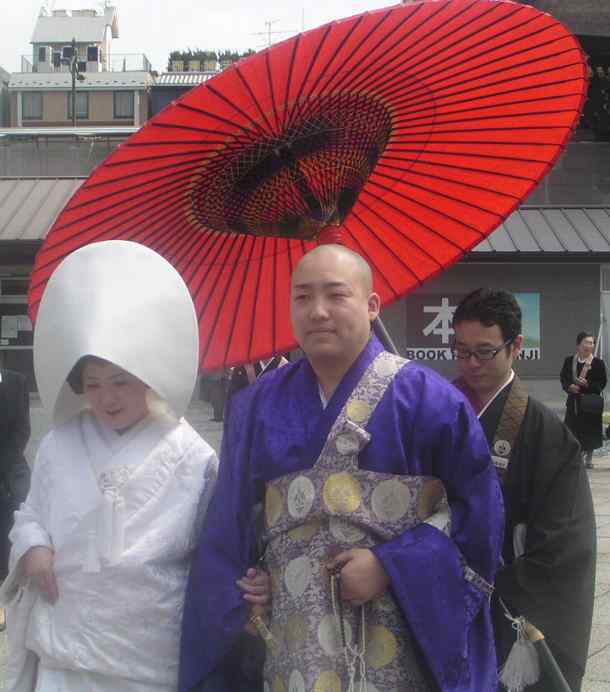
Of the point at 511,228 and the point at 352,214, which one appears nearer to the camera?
the point at 352,214

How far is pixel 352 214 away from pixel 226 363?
59cm

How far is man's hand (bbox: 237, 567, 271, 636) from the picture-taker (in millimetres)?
2057

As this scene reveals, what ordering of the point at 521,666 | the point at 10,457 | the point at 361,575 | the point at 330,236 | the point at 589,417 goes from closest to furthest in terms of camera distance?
the point at 361,575 → the point at 521,666 → the point at 330,236 → the point at 10,457 → the point at 589,417

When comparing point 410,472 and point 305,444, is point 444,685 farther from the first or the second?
point 305,444

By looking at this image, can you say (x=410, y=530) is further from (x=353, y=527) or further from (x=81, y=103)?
(x=81, y=103)

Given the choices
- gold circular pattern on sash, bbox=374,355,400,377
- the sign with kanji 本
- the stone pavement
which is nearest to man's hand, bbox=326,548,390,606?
gold circular pattern on sash, bbox=374,355,400,377

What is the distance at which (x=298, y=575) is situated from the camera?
203cm

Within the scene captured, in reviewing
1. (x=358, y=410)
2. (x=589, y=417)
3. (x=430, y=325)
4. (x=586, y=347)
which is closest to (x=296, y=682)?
(x=358, y=410)

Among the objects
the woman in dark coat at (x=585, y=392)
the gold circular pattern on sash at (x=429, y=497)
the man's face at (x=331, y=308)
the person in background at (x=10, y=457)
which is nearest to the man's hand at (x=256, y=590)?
the gold circular pattern on sash at (x=429, y=497)

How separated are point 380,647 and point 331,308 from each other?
684mm

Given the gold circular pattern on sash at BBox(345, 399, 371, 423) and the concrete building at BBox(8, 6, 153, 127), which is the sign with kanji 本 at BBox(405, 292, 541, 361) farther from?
the concrete building at BBox(8, 6, 153, 127)

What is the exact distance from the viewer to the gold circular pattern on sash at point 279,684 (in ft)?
6.73

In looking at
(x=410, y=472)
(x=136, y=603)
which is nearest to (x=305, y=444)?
(x=410, y=472)

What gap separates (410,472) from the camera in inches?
77.6
